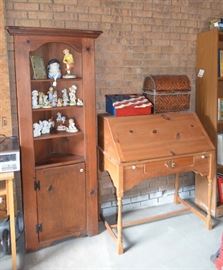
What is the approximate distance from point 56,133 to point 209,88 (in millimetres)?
1711

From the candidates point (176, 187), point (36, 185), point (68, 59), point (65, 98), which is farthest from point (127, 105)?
point (176, 187)

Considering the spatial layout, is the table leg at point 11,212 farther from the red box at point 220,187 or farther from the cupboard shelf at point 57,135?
the red box at point 220,187

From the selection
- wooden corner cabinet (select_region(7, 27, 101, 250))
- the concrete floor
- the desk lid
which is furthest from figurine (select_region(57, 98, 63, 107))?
the concrete floor

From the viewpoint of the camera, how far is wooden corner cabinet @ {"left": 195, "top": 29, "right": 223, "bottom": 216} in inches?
133

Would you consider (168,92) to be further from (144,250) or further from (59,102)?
(144,250)

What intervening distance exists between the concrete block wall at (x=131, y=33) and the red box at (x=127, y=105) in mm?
193

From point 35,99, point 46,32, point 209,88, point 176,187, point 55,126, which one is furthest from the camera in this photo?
point 176,187

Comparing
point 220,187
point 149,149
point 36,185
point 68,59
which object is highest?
point 68,59

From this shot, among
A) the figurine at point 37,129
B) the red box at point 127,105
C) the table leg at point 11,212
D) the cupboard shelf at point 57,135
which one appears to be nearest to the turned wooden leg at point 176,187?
the red box at point 127,105

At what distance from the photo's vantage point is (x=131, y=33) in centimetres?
338

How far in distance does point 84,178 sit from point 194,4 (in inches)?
90.4

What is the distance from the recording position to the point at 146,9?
11.2 ft

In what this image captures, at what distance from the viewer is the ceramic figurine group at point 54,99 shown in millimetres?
2838

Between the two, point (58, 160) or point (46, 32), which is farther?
point (58, 160)
